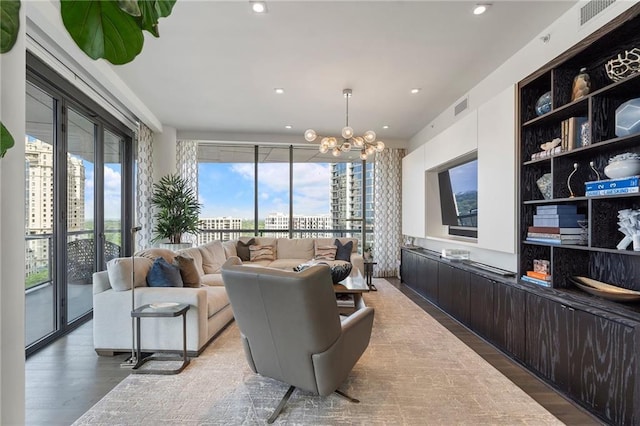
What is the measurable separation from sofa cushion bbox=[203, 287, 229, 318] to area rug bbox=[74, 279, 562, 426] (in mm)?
390

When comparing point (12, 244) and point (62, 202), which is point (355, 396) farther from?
point (62, 202)

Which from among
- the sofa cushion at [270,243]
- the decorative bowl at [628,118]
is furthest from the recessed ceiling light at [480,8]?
the sofa cushion at [270,243]

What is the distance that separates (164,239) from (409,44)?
192 inches

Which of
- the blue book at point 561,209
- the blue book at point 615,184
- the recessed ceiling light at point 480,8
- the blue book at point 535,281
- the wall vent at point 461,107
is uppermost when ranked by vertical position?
the recessed ceiling light at point 480,8

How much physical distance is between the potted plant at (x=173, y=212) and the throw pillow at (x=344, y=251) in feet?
8.70

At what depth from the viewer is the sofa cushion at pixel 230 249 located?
5185 millimetres

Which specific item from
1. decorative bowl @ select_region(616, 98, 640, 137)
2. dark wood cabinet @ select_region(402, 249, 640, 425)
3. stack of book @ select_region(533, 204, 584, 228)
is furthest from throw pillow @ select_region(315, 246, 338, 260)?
decorative bowl @ select_region(616, 98, 640, 137)

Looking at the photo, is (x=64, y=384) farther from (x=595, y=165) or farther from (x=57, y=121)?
(x=595, y=165)

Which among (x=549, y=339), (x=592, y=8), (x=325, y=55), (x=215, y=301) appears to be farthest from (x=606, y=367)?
(x=325, y=55)

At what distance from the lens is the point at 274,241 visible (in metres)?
5.99

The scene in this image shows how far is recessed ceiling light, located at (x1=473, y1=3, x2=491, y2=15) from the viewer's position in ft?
7.97

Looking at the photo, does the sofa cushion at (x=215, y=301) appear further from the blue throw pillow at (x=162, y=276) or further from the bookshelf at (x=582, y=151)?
the bookshelf at (x=582, y=151)

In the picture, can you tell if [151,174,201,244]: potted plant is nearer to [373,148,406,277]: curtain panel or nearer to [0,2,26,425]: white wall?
[373,148,406,277]: curtain panel

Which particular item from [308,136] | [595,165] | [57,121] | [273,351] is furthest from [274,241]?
[595,165]
